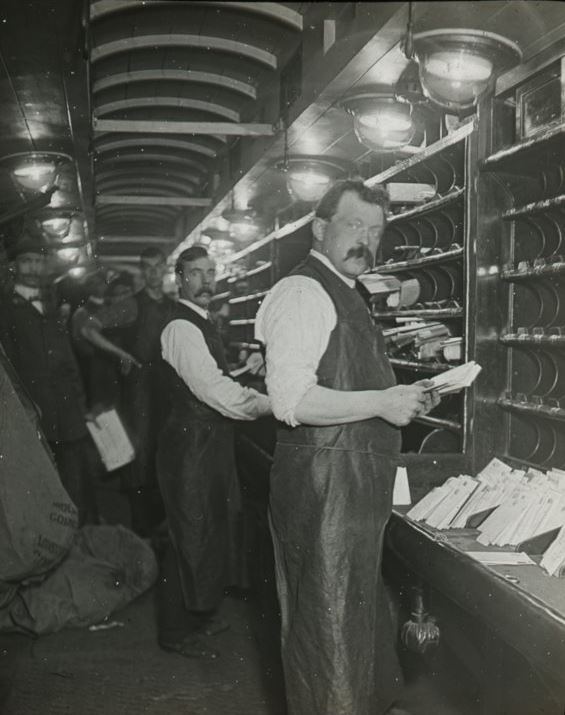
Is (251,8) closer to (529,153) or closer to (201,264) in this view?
(201,264)

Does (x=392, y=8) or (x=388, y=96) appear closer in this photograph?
(x=392, y=8)

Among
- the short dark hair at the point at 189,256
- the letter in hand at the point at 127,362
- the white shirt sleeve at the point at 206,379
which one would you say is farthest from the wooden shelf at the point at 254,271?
the white shirt sleeve at the point at 206,379

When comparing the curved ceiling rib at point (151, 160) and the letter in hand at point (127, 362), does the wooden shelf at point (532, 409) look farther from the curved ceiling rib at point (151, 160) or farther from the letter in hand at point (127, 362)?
the curved ceiling rib at point (151, 160)

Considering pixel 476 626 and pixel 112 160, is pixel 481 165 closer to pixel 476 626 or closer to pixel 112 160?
pixel 476 626

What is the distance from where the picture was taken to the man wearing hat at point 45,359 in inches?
173

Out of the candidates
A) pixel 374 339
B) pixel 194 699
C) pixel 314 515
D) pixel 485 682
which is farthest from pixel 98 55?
pixel 485 682

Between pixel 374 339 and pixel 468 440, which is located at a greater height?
pixel 374 339

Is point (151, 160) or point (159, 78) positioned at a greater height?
point (159, 78)

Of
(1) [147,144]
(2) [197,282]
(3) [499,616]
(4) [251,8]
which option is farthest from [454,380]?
(1) [147,144]

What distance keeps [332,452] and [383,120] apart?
5.81 feet

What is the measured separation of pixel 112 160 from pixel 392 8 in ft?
12.0

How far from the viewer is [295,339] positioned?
2.15m

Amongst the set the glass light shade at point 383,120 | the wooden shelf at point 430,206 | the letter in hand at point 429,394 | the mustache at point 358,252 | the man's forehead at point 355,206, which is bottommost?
the letter in hand at point 429,394

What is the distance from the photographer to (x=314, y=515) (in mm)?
2174
